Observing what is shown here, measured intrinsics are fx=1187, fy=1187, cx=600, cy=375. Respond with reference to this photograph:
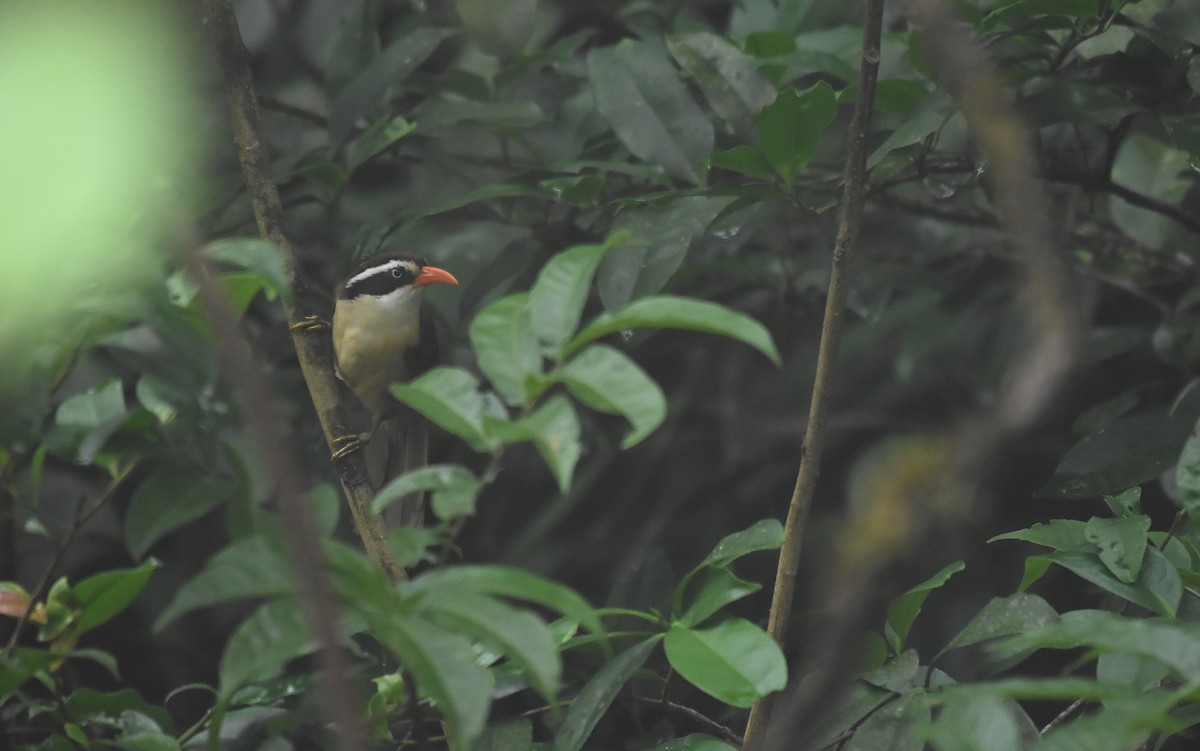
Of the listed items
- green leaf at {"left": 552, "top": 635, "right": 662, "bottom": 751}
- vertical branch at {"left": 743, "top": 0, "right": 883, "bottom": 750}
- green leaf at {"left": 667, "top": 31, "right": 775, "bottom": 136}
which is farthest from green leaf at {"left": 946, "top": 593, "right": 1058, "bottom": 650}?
green leaf at {"left": 667, "top": 31, "right": 775, "bottom": 136}

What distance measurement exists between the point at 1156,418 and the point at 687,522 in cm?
173

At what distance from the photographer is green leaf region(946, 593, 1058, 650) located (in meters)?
2.05

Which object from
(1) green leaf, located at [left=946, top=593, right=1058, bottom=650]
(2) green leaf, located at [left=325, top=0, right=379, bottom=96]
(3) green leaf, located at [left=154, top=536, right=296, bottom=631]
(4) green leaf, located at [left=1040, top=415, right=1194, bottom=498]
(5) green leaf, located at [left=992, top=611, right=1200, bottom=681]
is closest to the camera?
(3) green leaf, located at [left=154, top=536, right=296, bottom=631]

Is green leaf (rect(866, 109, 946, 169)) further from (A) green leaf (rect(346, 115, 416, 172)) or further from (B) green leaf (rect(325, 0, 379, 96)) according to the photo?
(B) green leaf (rect(325, 0, 379, 96))

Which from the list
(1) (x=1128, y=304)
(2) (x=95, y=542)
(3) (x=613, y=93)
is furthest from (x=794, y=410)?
(2) (x=95, y=542)

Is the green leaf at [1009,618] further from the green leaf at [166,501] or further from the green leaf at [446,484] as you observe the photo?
the green leaf at [166,501]

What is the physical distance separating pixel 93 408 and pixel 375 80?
140 cm

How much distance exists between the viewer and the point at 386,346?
4.11m

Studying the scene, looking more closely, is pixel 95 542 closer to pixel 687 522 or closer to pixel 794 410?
pixel 687 522

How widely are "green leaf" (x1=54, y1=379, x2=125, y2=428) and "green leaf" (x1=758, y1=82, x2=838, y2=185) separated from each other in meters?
1.36

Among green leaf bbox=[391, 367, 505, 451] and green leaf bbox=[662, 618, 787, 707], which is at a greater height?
green leaf bbox=[391, 367, 505, 451]

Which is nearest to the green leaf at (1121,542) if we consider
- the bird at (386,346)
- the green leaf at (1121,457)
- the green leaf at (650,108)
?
the green leaf at (1121,457)

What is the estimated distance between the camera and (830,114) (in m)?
2.44

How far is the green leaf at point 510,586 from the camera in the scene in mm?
1433
